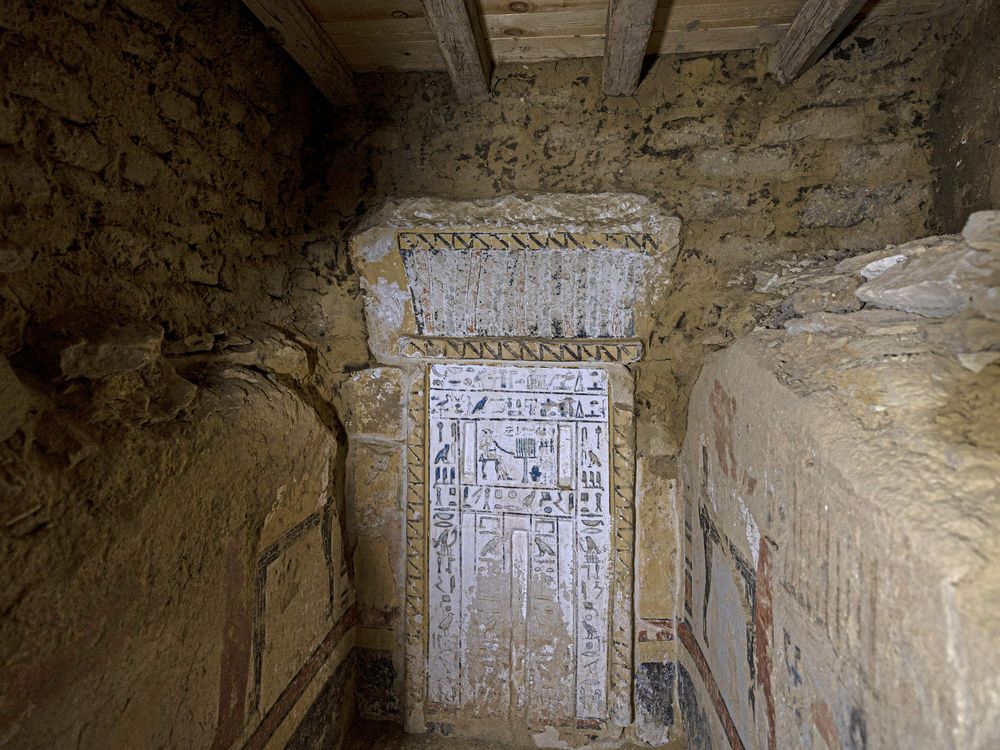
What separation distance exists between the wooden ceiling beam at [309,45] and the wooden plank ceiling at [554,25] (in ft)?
0.14

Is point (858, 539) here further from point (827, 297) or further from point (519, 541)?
point (519, 541)

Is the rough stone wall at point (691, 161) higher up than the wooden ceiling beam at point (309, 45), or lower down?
lower down

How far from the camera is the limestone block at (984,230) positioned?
1080 mm

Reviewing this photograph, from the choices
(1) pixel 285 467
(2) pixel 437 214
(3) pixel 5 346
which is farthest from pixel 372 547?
(3) pixel 5 346

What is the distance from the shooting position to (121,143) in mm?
1489

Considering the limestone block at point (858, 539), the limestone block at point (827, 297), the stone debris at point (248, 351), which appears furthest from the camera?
the stone debris at point (248, 351)

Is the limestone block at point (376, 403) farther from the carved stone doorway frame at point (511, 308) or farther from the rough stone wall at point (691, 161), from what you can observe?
the rough stone wall at point (691, 161)

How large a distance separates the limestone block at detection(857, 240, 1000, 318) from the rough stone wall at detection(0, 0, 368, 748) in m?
1.62

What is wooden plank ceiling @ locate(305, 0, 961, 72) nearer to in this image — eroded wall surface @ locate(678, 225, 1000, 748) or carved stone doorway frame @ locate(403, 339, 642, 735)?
eroded wall surface @ locate(678, 225, 1000, 748)

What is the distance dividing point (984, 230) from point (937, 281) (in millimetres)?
122

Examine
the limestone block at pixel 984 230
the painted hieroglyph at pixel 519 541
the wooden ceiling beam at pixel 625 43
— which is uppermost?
the wooden ceiling beam at pixel 625 43

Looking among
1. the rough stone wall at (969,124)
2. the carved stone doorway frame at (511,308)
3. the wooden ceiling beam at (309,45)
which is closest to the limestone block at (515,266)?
the carved stone doorway frame at (511,308)

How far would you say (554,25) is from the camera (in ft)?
6.31

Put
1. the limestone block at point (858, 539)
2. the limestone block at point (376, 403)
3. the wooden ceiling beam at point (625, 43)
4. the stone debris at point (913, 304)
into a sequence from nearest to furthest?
the limestone block at point (858, 539), the stone debris at point (913, 304), the wooden ceiling beam at point (625, 43), the limestone block at point (376, 403)
